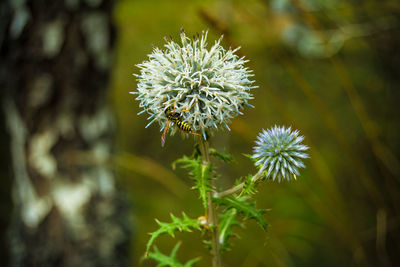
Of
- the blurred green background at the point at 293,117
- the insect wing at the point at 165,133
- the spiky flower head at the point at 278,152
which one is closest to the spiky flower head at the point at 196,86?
the insect wing at the point at 165,133

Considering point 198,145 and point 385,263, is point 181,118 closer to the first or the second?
point 198,145

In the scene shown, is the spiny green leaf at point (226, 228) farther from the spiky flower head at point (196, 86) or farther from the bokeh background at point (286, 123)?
the bokeh background at point (286, 123)

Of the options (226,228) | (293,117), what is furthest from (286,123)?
(226,228)

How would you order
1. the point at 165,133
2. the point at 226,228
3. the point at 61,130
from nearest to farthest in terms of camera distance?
the point at 165,133
the point at 226,228
the point at 61,130

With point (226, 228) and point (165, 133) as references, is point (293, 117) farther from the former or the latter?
point (165, 133)

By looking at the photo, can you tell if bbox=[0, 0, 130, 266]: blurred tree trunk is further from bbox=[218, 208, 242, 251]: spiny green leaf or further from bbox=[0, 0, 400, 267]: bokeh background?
bbox=[218, 208, 242, 251]: spiny green leaf

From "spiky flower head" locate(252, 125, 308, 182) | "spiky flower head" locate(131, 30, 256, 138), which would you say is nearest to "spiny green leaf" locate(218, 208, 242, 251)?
"spiky flower head" locate(252, 125, 308, 182)
